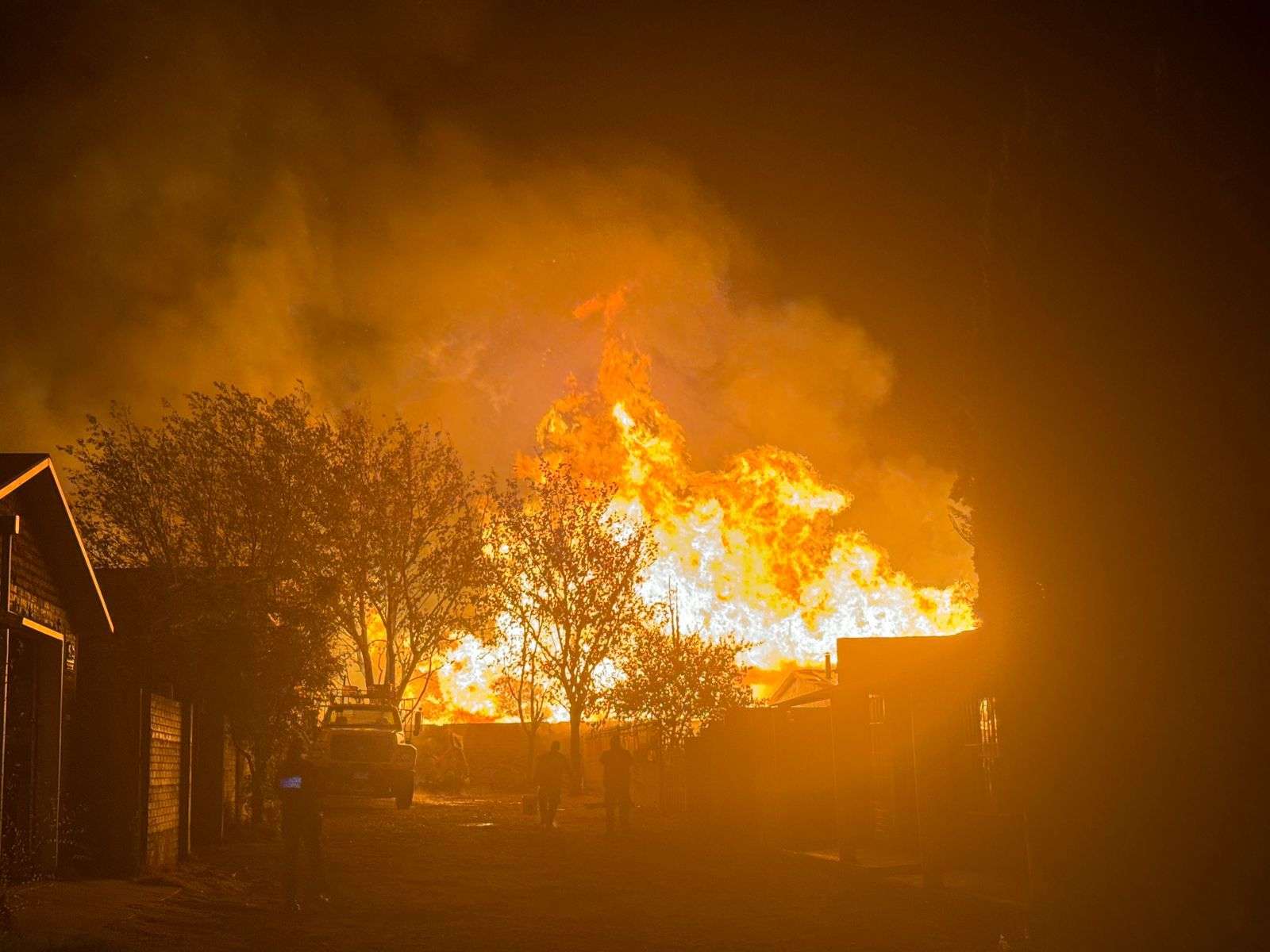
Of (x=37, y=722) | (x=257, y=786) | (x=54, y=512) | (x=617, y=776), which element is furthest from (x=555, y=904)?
(x=617, y=776)

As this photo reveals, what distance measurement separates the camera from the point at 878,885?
16.9 metres

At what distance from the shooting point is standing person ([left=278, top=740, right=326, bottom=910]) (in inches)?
601

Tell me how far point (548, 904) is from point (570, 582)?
30645mm

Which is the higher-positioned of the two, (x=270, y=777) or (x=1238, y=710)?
(x=1238, y=710)

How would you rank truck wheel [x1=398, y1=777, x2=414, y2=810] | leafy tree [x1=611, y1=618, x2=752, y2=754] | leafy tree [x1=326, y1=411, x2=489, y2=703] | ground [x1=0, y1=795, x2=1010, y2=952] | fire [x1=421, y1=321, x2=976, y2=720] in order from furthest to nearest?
fire [x1=421, y1=321, x2=976, y2=720] < leafy tree [x1=326, y1=411, x2=489, y2=703] < truck wheel [x1=398, y1=777, x2=414, y2=810] < leafy tree [x1=611, y1=618, x2=752, y2=754] < ground [x1=0, y1=795, x2=1010, y2=952]

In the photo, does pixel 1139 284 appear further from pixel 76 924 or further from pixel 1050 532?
pixel 76 924

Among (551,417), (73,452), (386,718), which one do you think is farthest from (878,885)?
(551,417)

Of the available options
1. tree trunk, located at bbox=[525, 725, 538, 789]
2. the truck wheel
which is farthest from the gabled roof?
tree trunk, located at bbox=[525, 725, 538, 789]

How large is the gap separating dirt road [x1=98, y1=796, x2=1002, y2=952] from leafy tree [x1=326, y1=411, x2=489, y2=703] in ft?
57.3

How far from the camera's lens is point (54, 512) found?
14.4 metres

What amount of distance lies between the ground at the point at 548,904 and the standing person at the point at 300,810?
478mm

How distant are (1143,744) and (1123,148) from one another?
10.6 feet

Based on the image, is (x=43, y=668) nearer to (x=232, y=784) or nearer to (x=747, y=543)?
(x=232, y=784)

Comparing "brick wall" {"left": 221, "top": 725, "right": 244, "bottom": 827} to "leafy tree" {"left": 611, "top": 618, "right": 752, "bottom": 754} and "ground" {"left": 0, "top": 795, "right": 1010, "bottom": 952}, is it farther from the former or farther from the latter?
"leafy tree" {"left": 611, "top": 618, "right": 752, "bottom": 754}
